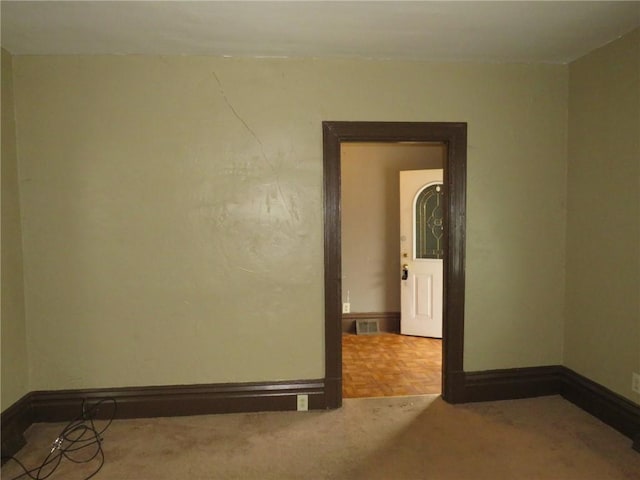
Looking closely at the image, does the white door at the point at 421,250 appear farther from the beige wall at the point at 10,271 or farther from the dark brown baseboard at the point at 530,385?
the beige wall at the point at 10,271

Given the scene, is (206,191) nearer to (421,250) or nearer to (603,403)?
(421,250)

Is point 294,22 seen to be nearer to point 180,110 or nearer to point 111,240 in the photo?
point 180,110

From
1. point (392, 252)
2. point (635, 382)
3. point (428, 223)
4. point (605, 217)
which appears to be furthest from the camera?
point (392, 252)

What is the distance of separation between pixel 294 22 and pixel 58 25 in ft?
4.15

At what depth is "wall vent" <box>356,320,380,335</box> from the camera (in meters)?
4.77

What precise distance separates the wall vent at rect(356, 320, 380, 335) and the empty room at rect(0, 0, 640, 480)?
181 cm

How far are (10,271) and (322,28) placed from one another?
2.33 meters

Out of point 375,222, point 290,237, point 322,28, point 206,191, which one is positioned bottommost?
point 290,237

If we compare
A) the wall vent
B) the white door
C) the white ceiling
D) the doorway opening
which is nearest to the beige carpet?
the doorway opening

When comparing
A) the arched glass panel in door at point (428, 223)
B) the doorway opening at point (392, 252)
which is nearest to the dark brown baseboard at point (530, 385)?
the doorway opening at point (392, 252)

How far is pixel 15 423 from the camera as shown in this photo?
2.36 meters

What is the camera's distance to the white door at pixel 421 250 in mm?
4488

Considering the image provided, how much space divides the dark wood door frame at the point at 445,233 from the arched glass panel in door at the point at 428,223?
5.73 feet

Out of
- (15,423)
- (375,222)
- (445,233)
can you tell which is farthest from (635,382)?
(15,423)
